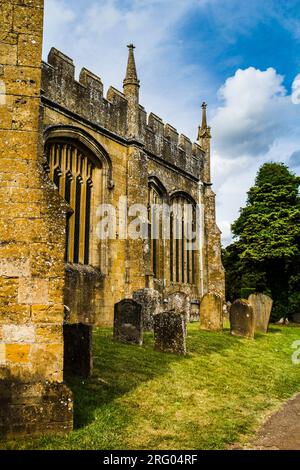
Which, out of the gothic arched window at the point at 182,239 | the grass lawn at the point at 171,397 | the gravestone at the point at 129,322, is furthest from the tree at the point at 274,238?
the gravestone at the point at 129,322

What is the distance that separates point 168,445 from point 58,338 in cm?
159

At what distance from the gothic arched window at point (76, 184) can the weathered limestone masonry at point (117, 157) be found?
0.85ft

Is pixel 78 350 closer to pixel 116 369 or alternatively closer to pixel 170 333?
pixel 116 369

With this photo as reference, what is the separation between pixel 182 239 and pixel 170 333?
1146cm

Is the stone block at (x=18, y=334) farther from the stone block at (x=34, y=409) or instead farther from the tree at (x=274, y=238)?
the tree at (x=274, y=238)

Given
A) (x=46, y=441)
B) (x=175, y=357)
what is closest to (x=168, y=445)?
(x=46, y=441)

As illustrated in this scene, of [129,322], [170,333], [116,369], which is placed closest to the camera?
[116,369]

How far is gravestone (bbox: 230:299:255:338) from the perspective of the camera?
13.2 metres

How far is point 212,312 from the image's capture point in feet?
45.5

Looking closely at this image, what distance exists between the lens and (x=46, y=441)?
424cm

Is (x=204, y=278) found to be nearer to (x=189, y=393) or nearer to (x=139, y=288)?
(x=139, y=288)

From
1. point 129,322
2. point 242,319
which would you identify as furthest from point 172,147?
point 129,322

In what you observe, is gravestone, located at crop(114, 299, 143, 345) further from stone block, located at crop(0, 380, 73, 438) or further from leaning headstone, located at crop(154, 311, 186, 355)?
stone block, located at crop(0, 380, 73, 438)

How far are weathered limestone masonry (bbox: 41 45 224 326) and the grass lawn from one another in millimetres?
4020
